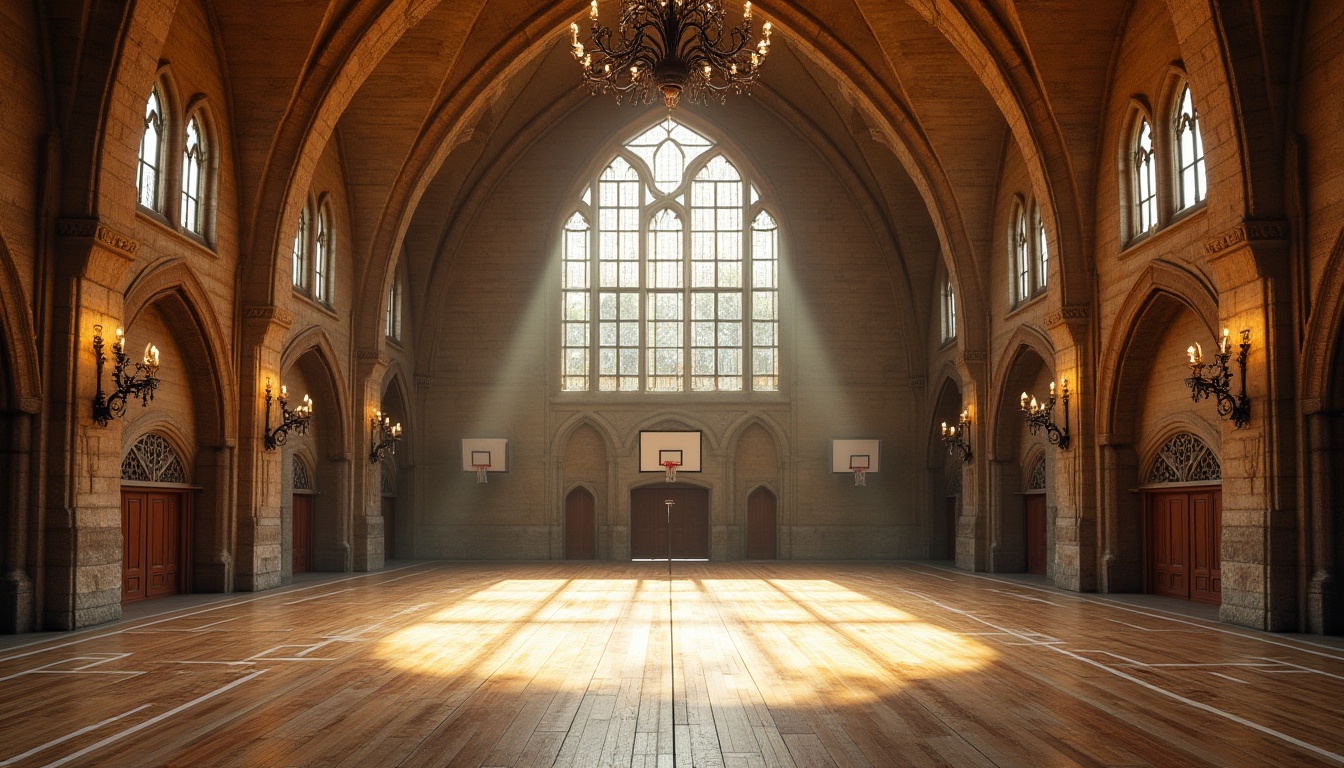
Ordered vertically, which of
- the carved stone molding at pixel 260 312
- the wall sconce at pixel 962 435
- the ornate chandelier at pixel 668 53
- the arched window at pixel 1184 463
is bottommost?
the arched window at pixel 1184 463

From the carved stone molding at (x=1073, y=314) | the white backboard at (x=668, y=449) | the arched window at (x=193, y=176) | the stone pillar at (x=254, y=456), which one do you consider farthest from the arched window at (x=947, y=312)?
the arched window at (x=193, y=176)

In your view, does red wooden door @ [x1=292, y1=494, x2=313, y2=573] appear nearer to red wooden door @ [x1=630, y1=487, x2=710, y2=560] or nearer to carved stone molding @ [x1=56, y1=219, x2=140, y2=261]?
red wooden door @ [x1=630, y1=487, x2=710, y2=560]

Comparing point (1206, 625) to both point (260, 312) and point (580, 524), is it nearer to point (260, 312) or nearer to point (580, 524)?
point (260, 312)

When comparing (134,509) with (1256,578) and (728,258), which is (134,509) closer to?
(1256,578)

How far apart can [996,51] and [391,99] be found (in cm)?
1231

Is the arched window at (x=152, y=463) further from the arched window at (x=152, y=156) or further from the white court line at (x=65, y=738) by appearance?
the white court line at (x=65, y=738)

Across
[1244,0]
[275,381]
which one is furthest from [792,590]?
[1244,0]

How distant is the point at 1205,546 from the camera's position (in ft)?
60.6

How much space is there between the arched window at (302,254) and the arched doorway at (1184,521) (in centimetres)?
1644

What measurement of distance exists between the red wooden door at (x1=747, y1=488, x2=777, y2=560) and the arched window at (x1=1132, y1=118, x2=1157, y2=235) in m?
15.5

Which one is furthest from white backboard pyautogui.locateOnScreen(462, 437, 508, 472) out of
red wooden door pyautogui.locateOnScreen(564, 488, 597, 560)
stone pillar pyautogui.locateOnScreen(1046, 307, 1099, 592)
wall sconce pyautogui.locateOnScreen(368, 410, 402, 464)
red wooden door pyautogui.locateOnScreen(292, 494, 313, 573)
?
stone pillar pyautogui.locateOnScreen(1046, 307, 1099, 592)

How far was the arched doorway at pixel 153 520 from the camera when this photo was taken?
18.0 metres

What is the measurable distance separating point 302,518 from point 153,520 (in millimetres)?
6564

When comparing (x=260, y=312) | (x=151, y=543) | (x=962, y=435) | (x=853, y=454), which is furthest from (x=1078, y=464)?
(x=151, y=543)
